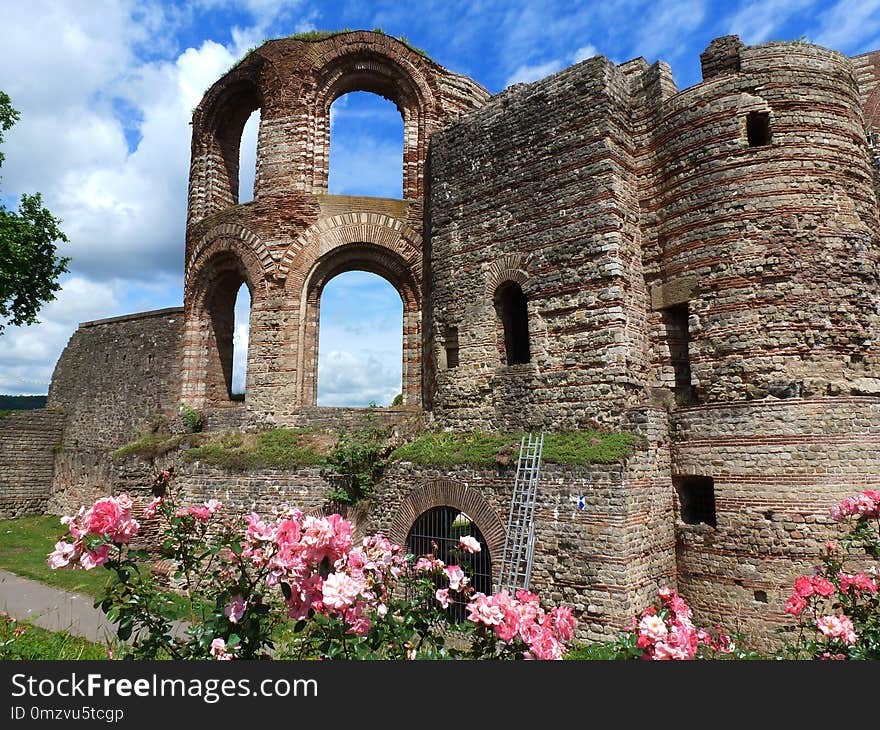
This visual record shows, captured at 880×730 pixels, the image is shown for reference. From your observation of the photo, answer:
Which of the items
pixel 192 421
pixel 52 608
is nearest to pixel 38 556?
pixel 192 421

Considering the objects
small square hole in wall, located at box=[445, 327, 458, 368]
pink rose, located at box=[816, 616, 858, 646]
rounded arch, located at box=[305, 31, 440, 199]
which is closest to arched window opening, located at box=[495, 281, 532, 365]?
small square hole in wall, located at box=[445, 327, 458, 368]

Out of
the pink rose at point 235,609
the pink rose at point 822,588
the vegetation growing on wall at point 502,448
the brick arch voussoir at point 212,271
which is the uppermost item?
the brick arch voussoir at point 212,271

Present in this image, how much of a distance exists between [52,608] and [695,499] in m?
10.7

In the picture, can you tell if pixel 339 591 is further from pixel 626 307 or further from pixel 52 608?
pixel 52 608

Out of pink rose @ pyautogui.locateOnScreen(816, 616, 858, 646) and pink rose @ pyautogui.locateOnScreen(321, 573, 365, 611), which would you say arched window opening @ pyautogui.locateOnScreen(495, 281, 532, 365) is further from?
pink rose @ pyautogui.locateOnScreen(321, 573, 365, 611)

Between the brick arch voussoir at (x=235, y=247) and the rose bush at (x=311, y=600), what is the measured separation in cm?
1066

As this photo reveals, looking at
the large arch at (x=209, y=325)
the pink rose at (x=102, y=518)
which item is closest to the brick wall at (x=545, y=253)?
the large arch at (x=209, y=325)

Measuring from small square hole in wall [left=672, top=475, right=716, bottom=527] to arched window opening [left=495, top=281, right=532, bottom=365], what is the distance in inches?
139

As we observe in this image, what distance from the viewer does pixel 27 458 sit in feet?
65.2

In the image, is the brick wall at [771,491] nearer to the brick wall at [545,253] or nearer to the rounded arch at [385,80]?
the brick wall at [545,253]

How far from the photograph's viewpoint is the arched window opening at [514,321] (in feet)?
36.7

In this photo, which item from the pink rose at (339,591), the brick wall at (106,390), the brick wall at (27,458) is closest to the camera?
the pink rose at (339,591)

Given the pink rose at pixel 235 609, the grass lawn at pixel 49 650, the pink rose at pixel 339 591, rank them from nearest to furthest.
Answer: the pink rose at pixel 339 591, the pink rose at pixel 235 609, the grass lawn at pixel 49 650

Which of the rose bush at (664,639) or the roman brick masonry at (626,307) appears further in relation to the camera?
the roman brick masonry at (626,307)
